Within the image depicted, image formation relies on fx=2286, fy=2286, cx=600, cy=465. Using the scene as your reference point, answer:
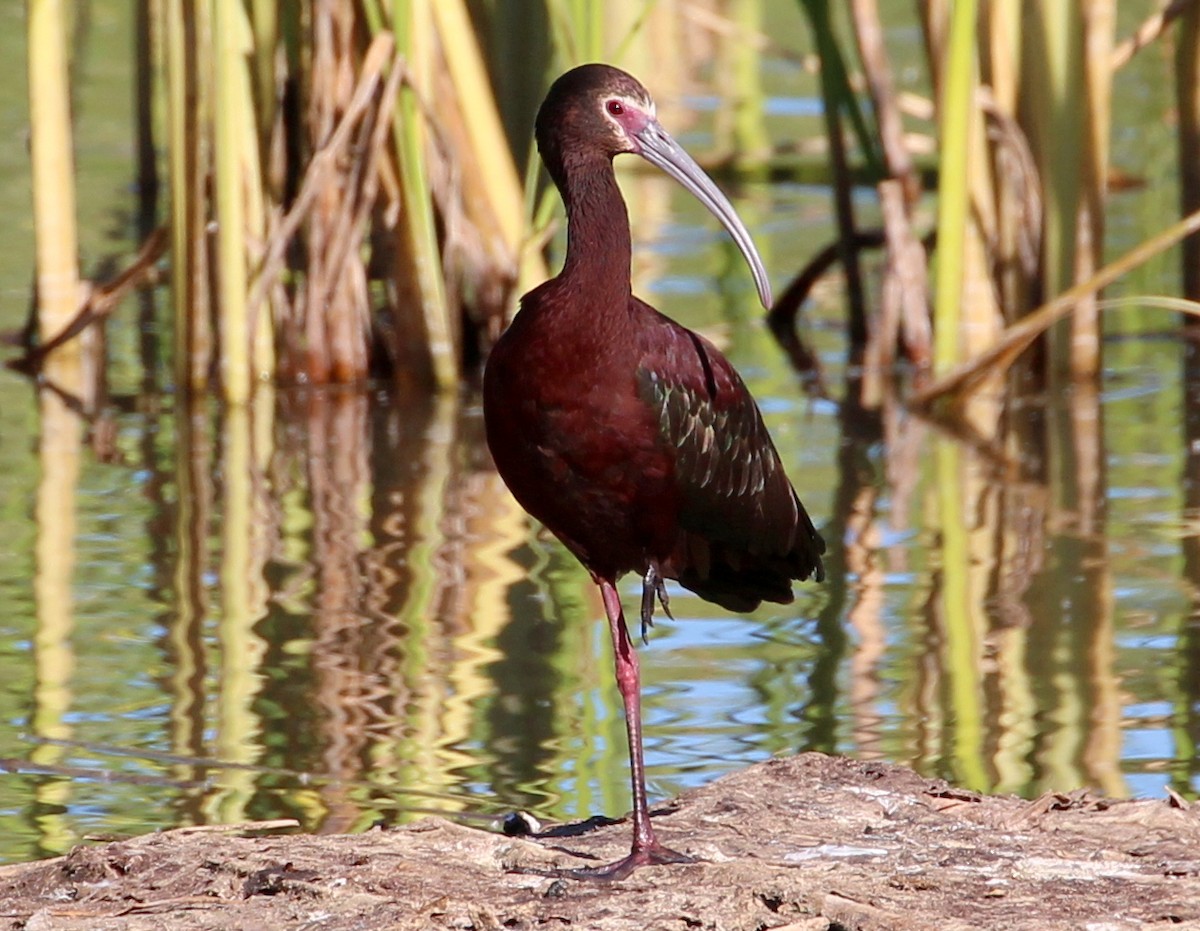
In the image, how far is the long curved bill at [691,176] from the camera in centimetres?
489

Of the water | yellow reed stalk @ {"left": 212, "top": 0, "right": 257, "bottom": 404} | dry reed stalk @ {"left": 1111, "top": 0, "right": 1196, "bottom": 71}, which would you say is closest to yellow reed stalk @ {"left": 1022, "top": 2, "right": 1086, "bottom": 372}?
dry reed stalk @ {"left": 1111, "top": 0, "right": 1196, "bottom": 71}

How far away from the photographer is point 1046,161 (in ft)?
30.9

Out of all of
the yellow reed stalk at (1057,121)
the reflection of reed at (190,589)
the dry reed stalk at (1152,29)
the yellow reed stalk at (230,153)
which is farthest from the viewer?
the dry reed stalk at (1152,29)

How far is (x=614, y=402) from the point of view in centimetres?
469

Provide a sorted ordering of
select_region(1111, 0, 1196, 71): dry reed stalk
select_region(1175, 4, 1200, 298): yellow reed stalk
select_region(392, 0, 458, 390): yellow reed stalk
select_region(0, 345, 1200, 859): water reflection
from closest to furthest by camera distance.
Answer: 1. select_region(0, 345, 1200, 859): water reflection
2. select_region(392, 0, 458, 390): yellow reed stalk
3. select_region(1111, 0, 1196, 71): dry reed stalk
4. select_region(1175, 4, 1200, 298): yellow reed stalk

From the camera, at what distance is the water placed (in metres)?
5.79

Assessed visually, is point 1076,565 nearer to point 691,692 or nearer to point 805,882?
point 691,692

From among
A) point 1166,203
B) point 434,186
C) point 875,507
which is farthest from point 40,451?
point 1166,203

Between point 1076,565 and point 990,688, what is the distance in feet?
4.65

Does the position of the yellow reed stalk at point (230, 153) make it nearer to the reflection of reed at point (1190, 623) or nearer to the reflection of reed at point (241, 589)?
the reflection of reed at point (241, 589)

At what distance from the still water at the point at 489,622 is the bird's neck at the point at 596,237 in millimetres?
1406

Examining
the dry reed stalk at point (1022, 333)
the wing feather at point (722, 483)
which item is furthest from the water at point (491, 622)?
the wing feather at point (722, 483)

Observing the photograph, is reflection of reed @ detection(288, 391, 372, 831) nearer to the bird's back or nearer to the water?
the water

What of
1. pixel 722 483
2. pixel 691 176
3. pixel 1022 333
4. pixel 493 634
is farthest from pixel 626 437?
pixel 1022 333
